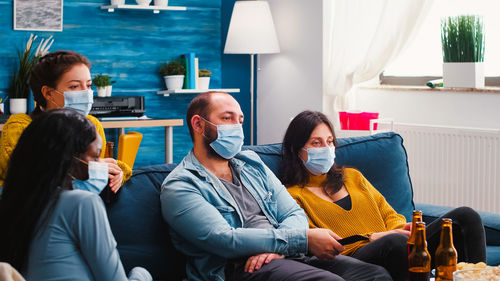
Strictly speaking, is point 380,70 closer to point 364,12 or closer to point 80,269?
point 364,12

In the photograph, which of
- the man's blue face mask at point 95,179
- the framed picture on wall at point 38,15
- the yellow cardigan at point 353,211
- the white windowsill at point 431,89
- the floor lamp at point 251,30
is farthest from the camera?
the floor lamp at point 251,30

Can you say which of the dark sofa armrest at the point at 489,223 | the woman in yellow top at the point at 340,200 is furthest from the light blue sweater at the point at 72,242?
the dark sofa armrest at the point at 489,223

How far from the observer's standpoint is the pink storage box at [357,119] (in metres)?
4.53

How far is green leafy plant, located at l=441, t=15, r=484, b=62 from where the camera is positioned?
13.5ft

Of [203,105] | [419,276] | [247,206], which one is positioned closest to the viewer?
[419,276]

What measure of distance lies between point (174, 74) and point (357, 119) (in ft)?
5.12

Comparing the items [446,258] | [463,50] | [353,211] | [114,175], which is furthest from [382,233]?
[463,50]

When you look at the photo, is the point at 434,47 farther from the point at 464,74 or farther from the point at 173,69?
the point at 173,69

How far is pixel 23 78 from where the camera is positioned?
4816 millimetres

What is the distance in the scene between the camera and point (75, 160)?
70.8 inches

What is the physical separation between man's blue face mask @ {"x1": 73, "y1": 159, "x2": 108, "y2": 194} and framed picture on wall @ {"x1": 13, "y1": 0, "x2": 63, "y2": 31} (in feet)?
10.8

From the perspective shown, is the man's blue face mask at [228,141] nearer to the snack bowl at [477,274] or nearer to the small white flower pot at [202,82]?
the snack bowl at [477,274]

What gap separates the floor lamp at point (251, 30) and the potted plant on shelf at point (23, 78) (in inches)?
54.0

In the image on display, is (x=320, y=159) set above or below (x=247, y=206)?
above
